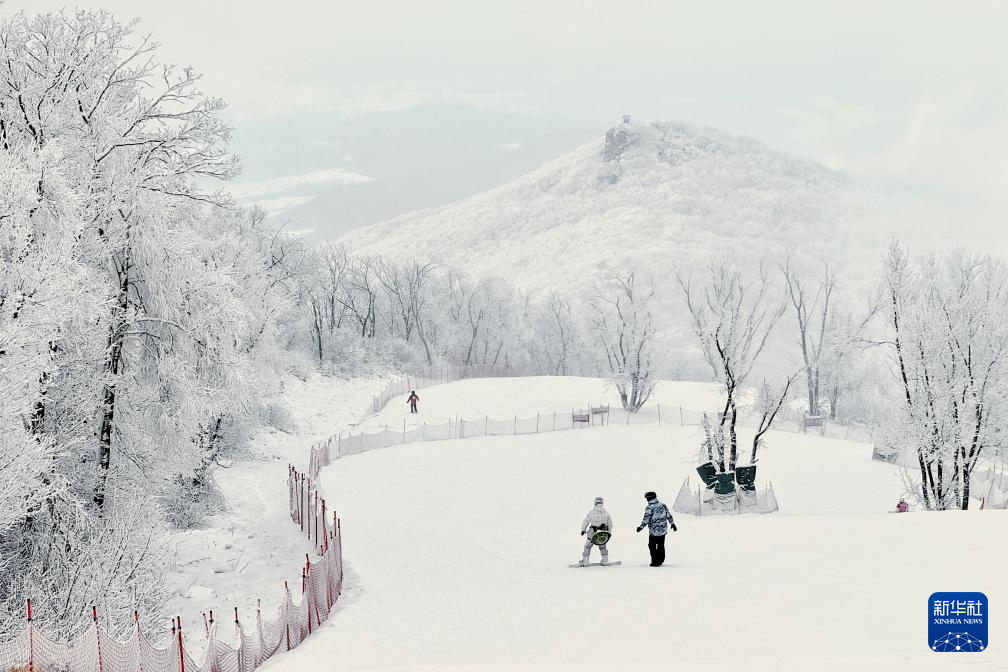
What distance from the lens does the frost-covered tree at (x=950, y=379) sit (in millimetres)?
26312

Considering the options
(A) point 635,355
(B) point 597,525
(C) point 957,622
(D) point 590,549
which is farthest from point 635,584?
(A) point 635,355

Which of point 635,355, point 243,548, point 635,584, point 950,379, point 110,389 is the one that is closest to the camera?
point 635,584

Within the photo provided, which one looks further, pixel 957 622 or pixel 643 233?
pixel 643 233

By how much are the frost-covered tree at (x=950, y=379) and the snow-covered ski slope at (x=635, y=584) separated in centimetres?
347

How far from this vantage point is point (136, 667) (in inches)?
418

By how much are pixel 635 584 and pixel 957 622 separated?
5854mm

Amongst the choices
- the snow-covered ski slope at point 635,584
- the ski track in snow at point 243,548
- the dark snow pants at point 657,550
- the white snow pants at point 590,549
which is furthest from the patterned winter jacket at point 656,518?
the ski track in snow at point 243,548

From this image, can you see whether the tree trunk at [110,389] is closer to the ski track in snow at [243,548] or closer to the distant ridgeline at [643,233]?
the ski track in snow at [243,548]

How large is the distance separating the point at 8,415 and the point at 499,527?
15.2 metres

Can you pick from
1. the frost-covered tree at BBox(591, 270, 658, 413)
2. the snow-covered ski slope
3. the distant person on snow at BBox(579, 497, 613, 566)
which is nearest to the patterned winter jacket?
the snow-covered ski slope

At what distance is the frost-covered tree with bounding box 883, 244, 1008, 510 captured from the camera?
26.3m

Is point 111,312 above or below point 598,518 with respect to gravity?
above

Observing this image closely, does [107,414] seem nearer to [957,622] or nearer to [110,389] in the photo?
[110,389]

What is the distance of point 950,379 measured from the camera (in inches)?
1069
